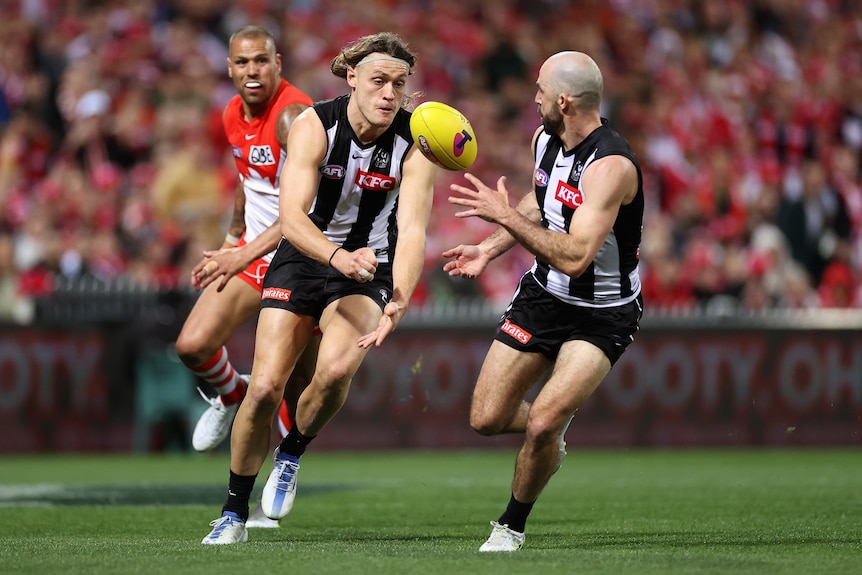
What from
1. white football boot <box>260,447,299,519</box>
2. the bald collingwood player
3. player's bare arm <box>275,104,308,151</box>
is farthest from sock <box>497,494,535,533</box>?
player's bare arm <box>275,104,308,151</box>

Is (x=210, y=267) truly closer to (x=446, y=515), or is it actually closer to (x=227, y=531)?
(x=227, y=531)

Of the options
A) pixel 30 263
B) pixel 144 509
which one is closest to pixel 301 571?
pixel 144 509

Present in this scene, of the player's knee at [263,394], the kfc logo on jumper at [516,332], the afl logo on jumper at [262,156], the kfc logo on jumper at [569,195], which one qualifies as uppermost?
the afl logo on jumper at [262,156]

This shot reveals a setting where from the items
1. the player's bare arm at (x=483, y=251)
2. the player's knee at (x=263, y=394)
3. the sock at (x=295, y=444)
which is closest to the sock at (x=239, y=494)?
the player's knee at (x=263, y=394)

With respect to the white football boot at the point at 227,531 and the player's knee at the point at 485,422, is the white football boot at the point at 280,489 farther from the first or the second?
the player's knee at the point at 485,422

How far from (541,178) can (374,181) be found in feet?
3.37

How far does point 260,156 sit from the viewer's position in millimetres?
8938

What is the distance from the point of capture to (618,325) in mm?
7422

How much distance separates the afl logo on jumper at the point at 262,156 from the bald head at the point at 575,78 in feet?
7.72

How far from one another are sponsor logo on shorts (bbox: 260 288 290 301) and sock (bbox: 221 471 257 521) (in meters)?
1.05

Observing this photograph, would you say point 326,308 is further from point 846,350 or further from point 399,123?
point 846,350

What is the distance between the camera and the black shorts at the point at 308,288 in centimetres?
775

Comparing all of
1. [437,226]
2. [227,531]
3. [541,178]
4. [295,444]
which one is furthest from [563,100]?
[437,226]

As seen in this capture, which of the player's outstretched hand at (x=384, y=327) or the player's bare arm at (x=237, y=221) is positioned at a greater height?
the player's bare arm at (x=237, y=221)
